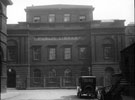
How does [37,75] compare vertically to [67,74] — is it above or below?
below

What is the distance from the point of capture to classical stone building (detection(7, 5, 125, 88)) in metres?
41.2

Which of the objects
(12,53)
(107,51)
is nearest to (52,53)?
(12,53)

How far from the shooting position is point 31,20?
44.7 meters

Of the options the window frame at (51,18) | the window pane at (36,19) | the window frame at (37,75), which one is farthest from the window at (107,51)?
the window pane at (36,19)

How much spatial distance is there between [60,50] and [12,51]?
7403 mm

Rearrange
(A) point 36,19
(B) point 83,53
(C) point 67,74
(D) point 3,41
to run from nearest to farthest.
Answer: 1. (D) point 3,41
2. (C) point 67,74
3. (B) point 83,53
4. (A) point 36,19

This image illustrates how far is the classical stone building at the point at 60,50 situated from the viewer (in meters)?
41.2

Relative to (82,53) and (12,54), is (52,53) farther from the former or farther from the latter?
(12,54)

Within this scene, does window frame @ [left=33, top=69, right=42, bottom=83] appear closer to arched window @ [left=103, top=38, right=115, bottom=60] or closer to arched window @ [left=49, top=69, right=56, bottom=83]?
arched window @ [left=49, top=69, right=56, bottom=83]

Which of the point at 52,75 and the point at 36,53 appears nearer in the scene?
the point at 52,75

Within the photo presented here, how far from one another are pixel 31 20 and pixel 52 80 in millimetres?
10549

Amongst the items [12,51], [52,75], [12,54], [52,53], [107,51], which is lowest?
[52,75]

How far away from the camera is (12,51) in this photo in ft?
137

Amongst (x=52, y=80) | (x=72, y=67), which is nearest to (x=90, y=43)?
(x=72, y=67)
